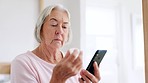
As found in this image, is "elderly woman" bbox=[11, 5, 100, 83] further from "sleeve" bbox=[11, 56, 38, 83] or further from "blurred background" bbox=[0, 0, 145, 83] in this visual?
"blurred background" bbox=[0, 0, 145, 83]

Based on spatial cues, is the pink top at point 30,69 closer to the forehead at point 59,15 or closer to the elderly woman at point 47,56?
the elderly woman at point 47,56

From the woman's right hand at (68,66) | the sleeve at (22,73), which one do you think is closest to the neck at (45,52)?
the sleeve at (22,73)

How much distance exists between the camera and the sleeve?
0.92 meters

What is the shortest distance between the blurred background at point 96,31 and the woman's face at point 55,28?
0.64 metres

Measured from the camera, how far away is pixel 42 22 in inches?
41.4

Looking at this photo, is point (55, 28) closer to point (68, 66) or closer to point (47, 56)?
point (47, 56)

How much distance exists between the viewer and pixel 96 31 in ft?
7.32

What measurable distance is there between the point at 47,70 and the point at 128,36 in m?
1.60

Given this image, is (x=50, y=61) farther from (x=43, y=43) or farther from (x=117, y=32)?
(x=117, y=32)

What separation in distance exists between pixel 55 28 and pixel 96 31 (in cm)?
124

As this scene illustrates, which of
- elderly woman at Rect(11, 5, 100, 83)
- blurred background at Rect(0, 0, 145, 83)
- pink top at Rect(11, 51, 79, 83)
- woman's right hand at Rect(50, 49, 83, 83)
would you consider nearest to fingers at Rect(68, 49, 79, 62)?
woman's right hand at Rect(50, 49, 83, 83)

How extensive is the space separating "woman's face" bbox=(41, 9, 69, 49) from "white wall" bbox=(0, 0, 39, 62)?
67 cm

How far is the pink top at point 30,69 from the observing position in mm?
929

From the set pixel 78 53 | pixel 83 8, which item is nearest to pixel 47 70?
pixel 78 53
